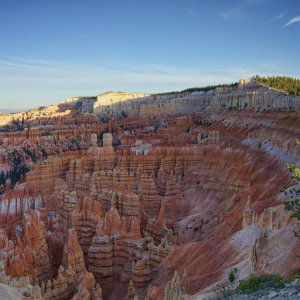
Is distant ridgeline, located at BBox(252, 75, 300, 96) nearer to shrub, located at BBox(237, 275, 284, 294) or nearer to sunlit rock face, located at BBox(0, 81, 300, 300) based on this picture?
sunlit rock face, located at BBox(0, 81, 300, 300)

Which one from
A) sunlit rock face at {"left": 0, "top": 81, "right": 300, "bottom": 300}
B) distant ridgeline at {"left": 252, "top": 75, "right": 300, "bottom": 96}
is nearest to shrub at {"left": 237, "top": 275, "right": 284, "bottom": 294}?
sunlit rock face at {"left": 0, "top": 81, "right": 300, "bottom": 300}

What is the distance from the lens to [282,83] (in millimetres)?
57312

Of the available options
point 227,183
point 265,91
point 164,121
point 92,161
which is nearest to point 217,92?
point 164,121

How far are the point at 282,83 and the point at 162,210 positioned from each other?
3173cm

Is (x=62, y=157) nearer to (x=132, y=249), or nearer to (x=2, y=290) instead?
(x=132, y=249)

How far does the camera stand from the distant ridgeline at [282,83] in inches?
2026

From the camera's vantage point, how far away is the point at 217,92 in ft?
242

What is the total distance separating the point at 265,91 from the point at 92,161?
2338cm

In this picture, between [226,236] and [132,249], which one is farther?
[132,249]

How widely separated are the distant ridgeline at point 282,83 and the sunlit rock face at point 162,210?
2286 mm

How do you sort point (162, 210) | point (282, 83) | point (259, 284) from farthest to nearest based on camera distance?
point (282, 83) < point (162, 210) < point (259, 284)

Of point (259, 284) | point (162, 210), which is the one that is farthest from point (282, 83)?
point (259, 284)

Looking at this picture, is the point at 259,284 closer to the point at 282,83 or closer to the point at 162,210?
the point at 162,210

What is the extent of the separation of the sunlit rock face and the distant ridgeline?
2.29 metres
